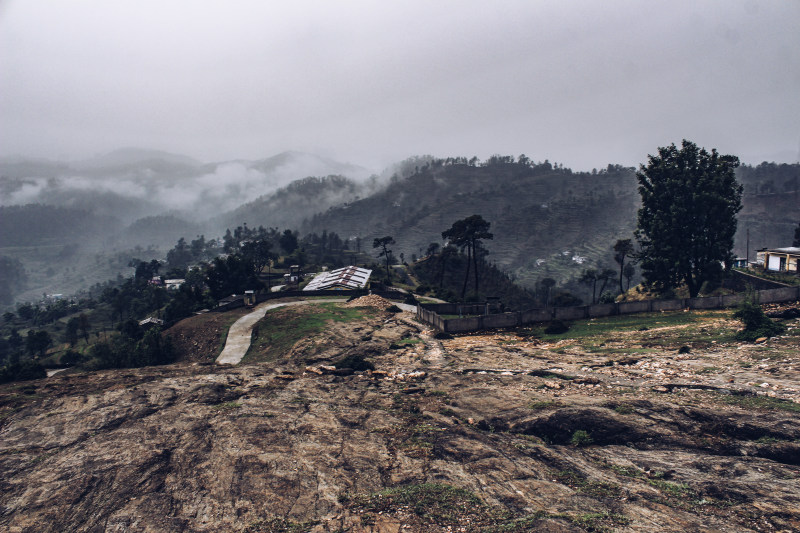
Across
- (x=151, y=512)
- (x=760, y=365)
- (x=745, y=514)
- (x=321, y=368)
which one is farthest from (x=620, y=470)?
(x=321, y=368)

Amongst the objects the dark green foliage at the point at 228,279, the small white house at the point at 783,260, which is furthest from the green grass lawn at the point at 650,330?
the dark green foliage at the point at 228,279

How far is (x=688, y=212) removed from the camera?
4962 centimetres

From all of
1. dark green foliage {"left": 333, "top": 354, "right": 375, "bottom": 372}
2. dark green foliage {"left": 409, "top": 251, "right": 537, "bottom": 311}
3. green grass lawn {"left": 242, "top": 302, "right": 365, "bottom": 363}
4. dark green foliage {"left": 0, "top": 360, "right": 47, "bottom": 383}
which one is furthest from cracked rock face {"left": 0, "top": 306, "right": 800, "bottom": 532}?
dark green foliage {"left": 409, "top": 251, "right": 537, "bottom": 311}

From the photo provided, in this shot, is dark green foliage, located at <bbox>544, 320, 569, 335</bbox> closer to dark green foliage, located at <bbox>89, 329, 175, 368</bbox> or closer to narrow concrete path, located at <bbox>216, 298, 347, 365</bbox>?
narrow concrete path, located at <bbox>216, 298, 347, 365</bbox>

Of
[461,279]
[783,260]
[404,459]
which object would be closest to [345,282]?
[461,279]

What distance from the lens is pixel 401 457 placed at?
55.9 ft

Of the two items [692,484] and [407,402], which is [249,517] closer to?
[407,402]

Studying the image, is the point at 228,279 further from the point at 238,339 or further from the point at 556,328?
the point at 556,328

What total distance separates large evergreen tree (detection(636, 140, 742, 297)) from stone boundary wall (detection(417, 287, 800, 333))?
7.93 metres

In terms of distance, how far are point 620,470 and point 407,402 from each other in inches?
441

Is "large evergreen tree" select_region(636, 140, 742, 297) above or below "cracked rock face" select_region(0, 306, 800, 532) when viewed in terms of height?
above

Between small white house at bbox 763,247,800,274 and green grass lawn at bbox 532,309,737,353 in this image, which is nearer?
green grass lawn at bbox 532,309,737,353

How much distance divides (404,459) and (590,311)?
34.3 metres

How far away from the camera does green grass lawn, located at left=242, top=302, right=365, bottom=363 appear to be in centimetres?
3939
